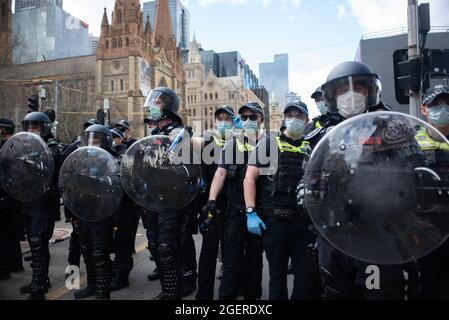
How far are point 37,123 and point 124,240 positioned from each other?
1859 mm

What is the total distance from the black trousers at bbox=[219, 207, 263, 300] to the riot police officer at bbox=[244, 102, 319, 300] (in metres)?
0.28

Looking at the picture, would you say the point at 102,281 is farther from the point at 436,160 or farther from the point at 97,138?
the point at 436,160

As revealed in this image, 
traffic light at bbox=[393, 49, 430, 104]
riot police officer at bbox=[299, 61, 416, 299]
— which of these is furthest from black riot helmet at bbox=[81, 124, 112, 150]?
traffic light at bbox=[393, 49, 430, 104]

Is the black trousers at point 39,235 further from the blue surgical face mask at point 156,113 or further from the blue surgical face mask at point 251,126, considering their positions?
the blue surgical face mask at point 251,126

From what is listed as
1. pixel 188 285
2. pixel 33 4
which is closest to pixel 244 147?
pixel 188 285

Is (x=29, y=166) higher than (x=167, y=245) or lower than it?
higher

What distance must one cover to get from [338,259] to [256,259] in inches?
60.6

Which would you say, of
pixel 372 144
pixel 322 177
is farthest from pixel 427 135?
pixel 322 177

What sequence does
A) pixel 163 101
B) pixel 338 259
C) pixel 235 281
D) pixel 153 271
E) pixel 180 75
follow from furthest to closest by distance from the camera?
pixel 180 75 < pixel 153 271 < pixel 163 101 < pixel 235 281 < pixel 338 259

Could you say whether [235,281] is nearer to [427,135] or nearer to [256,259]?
[256,259]

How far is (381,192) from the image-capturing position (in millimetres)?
1907

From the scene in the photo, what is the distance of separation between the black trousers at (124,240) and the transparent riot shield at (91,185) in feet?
3.46

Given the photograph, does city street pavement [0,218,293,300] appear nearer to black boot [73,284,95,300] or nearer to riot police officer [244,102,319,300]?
black boot [73,284,95,300]
